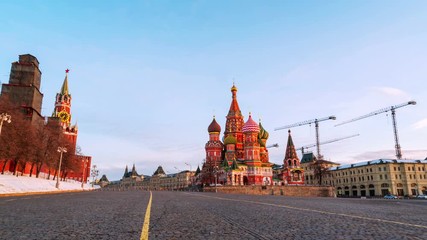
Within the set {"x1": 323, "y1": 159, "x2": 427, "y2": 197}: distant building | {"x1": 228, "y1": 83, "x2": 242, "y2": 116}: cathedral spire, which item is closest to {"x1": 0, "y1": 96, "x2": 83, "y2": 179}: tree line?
{"x1": 228, "y1": 83, "x2": 242, "y2": 116}: cathedral spire

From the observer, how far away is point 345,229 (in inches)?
230

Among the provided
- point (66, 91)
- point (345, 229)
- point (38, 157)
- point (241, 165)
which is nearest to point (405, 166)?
point (241, 165)

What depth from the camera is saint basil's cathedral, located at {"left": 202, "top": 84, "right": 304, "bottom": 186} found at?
81.8m

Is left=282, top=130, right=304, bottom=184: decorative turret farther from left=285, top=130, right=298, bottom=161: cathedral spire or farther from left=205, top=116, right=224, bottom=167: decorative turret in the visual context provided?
left=205, top=116, right=224, bottom=167: decorative turret

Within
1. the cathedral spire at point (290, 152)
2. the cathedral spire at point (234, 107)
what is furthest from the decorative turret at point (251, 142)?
the cathedral spire at point (290, 152)

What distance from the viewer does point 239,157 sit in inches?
3521

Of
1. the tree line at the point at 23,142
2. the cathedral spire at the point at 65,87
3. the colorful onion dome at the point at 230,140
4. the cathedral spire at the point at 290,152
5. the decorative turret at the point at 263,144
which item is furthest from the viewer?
the cathedral spire at the point at 65,87

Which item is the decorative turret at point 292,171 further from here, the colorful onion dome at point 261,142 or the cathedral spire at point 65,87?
the cathedral spire at point 65,87

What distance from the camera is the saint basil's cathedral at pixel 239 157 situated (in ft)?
268

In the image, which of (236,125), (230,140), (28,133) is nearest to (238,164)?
(230,140)

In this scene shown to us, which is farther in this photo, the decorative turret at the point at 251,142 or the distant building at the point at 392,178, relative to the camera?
the distant building at the point at 392,178

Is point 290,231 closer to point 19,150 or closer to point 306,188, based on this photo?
point 19,150

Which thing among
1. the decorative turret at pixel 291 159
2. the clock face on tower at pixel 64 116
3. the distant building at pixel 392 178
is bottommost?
the distant building at pixel 392 178

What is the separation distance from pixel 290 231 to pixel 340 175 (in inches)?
4348
